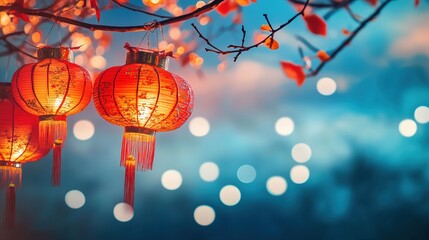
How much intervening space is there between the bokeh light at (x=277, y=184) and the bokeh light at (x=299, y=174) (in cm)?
7

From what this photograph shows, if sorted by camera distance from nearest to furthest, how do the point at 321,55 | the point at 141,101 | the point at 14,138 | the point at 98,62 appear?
the point at 141,101, the point at 14,138, the point at 321,55, the point at 98,62

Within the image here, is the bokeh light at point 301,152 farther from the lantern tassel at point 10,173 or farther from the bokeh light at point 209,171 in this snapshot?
the lantern tassel at point 10,173

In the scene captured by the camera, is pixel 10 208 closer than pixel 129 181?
No

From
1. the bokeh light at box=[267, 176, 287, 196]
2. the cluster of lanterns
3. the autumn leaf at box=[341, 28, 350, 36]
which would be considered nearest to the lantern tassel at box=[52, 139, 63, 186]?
the cluster of lanterns

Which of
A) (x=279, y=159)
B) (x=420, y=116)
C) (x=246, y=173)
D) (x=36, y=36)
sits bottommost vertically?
(x=246, y=173)

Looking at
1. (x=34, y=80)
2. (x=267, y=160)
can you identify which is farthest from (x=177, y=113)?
(x=267, y=160)

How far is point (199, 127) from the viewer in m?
3.95

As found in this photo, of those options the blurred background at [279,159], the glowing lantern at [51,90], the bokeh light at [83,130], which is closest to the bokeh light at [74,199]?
the blurred background at [279,159]

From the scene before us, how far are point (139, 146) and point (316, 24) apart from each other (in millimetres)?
1703

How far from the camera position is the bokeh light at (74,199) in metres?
3.91

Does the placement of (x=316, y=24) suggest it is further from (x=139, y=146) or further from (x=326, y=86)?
(x=139, y=146)

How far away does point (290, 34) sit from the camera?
12.8 feet

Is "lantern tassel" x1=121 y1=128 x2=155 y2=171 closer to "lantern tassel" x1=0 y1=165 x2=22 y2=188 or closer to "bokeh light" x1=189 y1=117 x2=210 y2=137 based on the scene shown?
"lantern tassel" x1=0 y1=165 x2=22 y2=188

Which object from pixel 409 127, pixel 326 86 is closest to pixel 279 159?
pixel 326 86
